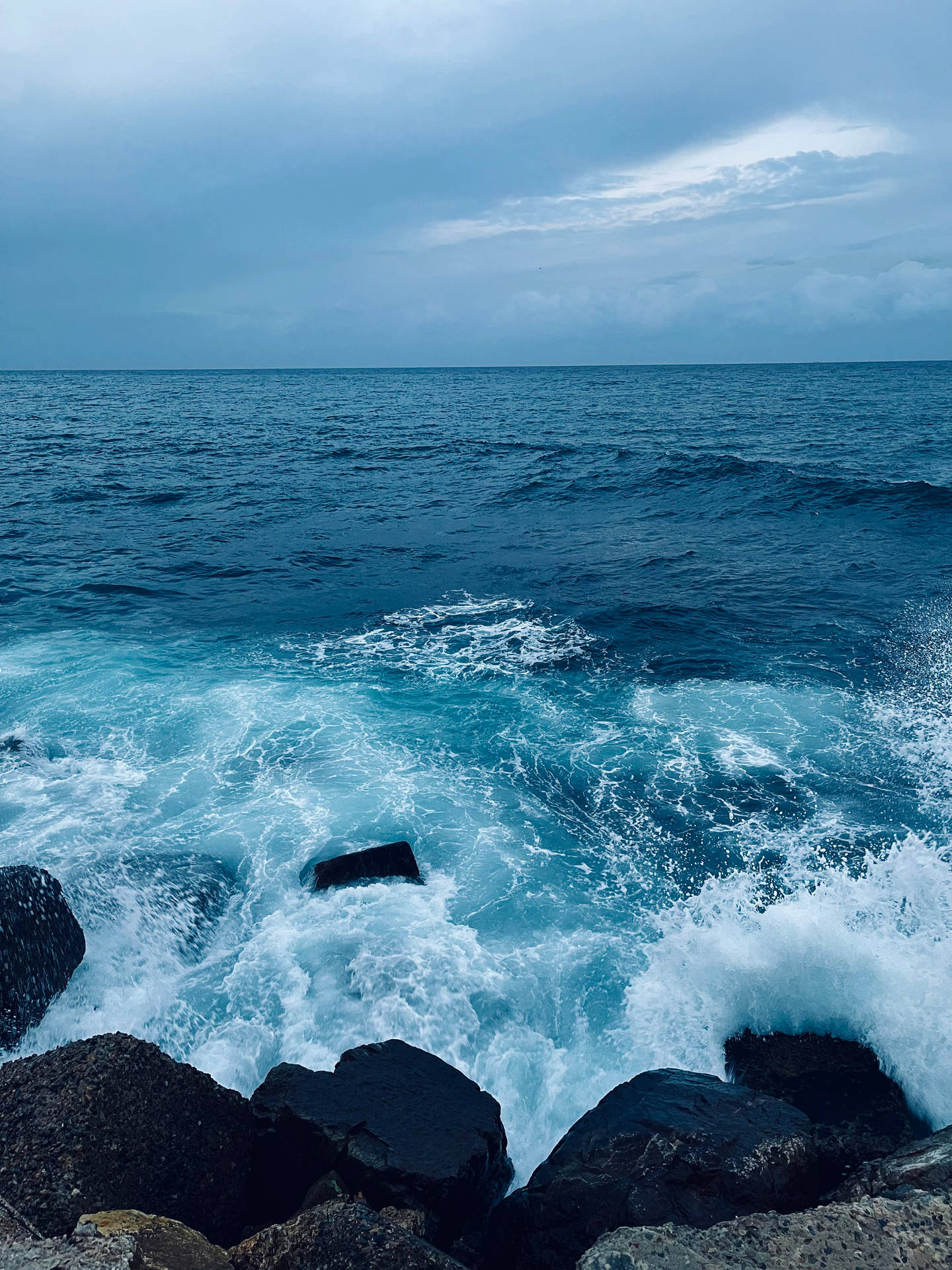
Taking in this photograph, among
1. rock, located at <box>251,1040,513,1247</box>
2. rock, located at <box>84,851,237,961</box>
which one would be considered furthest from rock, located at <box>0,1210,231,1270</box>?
rock, located at <box>84,851,237,961</box>

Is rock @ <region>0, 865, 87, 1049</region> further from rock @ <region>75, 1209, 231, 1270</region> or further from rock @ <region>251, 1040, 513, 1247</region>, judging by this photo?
rock @ <region>75, 1209, 231, 1270</region>

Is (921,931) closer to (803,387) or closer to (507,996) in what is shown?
(507,996)

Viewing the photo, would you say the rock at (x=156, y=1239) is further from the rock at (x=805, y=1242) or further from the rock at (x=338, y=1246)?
the rock at (x=805, y=1242)

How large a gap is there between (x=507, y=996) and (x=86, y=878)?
5.13m

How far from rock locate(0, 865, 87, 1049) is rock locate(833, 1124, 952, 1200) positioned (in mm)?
6812

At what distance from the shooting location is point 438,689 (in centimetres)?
1386

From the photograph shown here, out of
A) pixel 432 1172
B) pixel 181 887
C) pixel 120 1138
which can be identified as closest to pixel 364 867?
pixel 181 887

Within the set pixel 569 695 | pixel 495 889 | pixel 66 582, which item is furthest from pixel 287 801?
pixel 66 582

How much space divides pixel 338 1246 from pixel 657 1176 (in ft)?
7.43

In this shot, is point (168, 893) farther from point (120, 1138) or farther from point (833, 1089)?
point (833, 1089)

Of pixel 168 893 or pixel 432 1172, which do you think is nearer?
pixel 432 1172

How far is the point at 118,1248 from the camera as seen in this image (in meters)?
3.93

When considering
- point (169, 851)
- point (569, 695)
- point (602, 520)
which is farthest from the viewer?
point (602, 520)

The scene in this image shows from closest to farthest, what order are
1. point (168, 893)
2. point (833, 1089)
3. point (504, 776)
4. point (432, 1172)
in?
point (432, 1172) → point (833, 1089) → point (168, 893) → point (504, 776)
